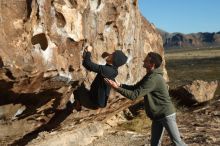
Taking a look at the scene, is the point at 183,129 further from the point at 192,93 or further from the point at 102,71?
the point at 102,71

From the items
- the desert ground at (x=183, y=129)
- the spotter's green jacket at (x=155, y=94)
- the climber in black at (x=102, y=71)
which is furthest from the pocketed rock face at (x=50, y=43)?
the desert ground at (x=183, y=129)

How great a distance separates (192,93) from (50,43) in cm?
964

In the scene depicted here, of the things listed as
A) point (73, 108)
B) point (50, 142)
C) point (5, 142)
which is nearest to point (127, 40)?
point (73, 108)

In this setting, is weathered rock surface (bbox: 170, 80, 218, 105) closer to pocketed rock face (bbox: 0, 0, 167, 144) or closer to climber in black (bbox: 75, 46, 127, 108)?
pocketed rock face (bbox: 0, 0, 167, 144)

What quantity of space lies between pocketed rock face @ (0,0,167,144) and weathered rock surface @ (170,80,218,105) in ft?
21.6

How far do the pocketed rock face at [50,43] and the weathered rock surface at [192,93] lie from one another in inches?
259

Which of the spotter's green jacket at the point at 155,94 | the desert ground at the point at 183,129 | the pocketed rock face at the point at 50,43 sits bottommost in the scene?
the desert ground at the point at 183,129

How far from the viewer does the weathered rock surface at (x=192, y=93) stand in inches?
667

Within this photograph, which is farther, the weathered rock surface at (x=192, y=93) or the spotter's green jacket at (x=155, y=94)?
the weathered rock surface at (x=192, y=93)

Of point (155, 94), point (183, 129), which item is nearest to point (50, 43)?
point (155, 94)

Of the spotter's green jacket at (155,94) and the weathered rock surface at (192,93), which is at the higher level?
the spotter's green jacket at (155,94)

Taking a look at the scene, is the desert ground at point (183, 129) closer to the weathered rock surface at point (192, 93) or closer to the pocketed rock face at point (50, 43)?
the weathered rock surface at point (192, 93)

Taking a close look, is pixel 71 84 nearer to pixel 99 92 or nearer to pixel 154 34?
pixel 99 92

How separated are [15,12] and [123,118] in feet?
23.2
